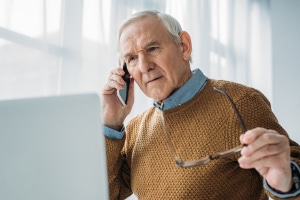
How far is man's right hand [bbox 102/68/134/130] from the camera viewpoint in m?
1.24

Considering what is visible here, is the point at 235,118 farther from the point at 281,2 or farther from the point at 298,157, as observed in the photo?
the point at 281,2

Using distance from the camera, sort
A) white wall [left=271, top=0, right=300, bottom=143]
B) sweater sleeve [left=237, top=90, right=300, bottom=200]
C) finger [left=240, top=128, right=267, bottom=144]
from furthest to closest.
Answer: white wall [left=271, top=0, right=300, bottom=143] < sweater sleeve [left=237, top=90, right=300, bottom=200] < finger [left=240, top=128, right=267, bottom=144]

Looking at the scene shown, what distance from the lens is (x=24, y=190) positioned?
22.3 inches

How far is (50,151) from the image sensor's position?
576 millimetres

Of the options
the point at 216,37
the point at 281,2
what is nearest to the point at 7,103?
the point at 216,37

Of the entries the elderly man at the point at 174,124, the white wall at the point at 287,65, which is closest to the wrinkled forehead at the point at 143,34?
the elderly man at the point at 174,124

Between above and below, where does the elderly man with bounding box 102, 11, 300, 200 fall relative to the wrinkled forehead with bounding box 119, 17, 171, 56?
below

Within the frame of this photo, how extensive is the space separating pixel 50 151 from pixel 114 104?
713 millimetres

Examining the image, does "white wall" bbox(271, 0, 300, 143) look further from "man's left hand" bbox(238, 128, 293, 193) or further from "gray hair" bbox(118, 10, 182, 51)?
"man's left hand" bbox(238, 128, 293, 193)

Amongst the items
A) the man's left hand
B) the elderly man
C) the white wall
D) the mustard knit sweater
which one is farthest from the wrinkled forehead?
the white wall

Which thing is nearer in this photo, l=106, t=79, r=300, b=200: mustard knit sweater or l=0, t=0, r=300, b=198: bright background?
l=106, t=79, r=300, b=200: mustard knit sweater

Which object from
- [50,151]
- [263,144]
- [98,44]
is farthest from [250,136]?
[98,44]

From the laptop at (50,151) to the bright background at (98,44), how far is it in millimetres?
769

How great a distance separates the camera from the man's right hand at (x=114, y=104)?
1.24 m
